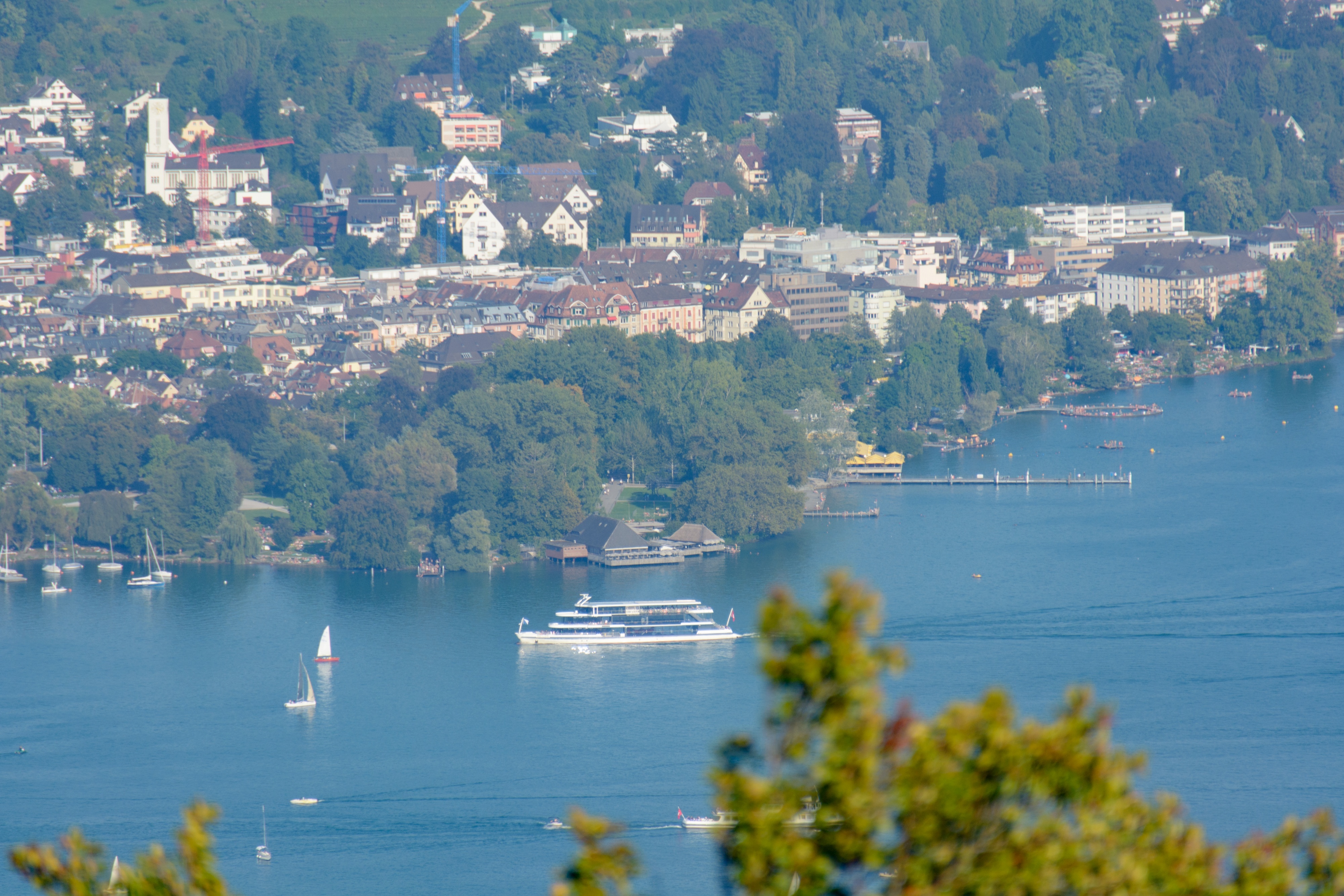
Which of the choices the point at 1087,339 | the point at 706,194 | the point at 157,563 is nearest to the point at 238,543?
the point at 157,563

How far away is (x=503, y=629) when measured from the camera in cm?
1212

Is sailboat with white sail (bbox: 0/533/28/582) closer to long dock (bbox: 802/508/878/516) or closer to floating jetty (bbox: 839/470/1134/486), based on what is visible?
long dock (bbox: 802/508/878/516)

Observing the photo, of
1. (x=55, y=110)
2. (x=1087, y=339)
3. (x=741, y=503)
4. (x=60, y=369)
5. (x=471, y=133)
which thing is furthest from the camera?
(x=471, y=133)

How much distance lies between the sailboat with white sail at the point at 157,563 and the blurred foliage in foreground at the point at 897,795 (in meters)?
11.9

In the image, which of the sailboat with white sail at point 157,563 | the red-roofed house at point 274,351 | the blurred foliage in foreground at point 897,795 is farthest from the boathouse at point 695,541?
the blurred foliage in foreground at point 897,795

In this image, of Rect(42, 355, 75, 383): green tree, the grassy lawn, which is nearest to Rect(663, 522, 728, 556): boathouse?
the grassy lawn

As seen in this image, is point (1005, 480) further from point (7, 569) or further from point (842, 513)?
point (7, 569)

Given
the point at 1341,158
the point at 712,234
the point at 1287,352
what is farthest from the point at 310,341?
the point at 1341,158

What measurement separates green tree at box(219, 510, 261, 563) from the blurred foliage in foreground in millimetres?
12289

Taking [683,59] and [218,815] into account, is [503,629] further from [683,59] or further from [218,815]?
[683,59]

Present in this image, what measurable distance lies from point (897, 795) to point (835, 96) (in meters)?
25.0

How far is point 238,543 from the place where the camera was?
13891 millimetres

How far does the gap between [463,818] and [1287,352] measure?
13312mm

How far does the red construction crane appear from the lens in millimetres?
22922
